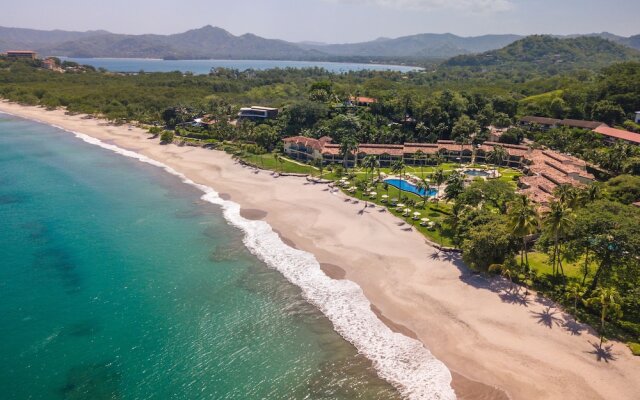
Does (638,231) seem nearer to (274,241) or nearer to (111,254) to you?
(274,241)

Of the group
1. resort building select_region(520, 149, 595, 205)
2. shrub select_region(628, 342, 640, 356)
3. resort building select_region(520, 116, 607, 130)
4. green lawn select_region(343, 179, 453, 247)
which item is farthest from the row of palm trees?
resort building select_region(520, 116, 607, 130)

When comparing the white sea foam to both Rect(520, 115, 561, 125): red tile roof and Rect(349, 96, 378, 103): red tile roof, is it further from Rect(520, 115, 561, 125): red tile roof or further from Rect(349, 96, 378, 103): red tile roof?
Rect(520, 115, 561, 125): red tile roof

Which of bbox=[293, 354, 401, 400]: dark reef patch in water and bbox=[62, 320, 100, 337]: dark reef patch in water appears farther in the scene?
bbox=[62, 320, 100, 337]: dark reef patch in water

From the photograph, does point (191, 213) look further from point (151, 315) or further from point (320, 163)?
point (320, 163)

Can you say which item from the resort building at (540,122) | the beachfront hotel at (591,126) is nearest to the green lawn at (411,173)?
the beachfront hotel at (591,126)

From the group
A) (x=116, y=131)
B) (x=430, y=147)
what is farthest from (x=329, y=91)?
(x=116, y=131)

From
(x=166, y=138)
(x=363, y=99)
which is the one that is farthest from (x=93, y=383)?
(x=363, y=99)
